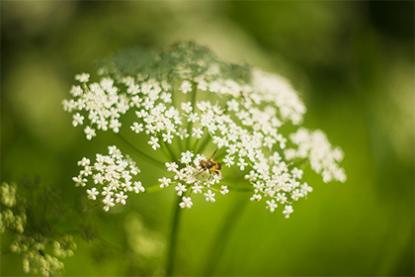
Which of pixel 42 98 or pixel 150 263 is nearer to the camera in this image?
pixel 150 263

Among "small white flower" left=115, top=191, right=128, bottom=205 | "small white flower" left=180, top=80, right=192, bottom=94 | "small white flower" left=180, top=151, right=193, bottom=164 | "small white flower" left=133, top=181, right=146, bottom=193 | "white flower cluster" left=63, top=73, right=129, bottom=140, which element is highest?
"small white flower" left=180, top=80, right=192, bottom=94

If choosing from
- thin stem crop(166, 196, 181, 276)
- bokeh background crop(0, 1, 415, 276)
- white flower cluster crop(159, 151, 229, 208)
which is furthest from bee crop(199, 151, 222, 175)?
bokeh background crop(0, 1, 415, 276)

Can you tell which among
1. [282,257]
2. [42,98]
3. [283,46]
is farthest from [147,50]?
[283,46]

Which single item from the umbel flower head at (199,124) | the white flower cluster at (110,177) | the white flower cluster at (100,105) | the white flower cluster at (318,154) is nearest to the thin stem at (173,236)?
the umbel flower head at (199,124)

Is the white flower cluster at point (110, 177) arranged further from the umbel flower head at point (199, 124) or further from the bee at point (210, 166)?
the bee at point (210, 166)

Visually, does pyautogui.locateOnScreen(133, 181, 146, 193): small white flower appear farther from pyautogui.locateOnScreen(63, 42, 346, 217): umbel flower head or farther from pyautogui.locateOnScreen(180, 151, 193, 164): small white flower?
pyautogui.locateOnScreen(180, 151, 193, 164): small white flower

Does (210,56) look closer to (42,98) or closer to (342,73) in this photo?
(42,98)
